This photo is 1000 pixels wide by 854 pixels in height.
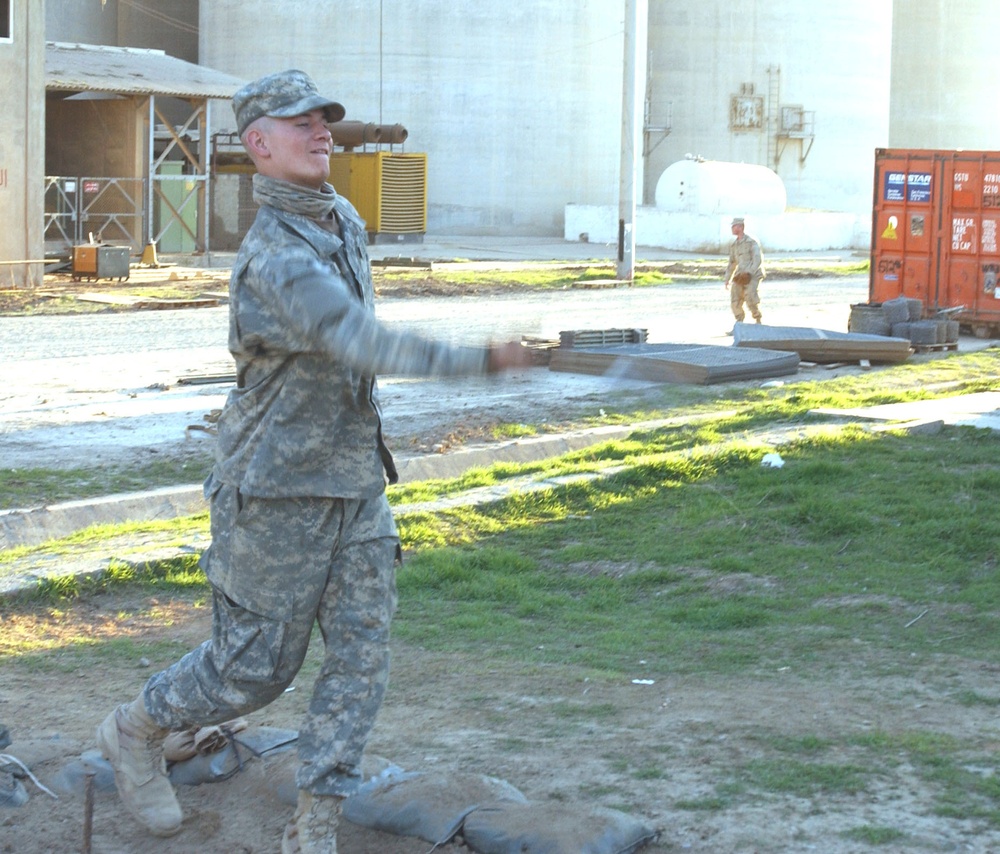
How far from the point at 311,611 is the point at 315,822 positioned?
514 mm

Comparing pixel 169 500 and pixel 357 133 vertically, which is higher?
pixel 357 133

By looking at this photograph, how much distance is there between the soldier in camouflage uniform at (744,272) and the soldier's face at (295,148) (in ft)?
55.0

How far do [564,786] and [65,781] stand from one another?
1467 mm

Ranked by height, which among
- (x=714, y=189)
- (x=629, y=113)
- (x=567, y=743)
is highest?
(x=629, y=113)

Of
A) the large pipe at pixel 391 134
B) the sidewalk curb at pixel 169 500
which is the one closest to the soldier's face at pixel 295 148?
the sidewalk curb at pixel 169 500

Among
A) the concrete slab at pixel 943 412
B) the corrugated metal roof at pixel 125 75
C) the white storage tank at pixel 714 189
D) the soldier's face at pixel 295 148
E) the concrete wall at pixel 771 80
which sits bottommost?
the concrete slab at pixel 943 412

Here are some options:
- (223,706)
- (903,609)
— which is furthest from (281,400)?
(903,609)

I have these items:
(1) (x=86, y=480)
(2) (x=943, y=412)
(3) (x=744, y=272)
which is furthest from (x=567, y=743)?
(3) (x=744, y=272)

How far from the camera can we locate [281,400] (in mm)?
3516

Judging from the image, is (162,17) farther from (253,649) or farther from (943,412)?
(253,649)

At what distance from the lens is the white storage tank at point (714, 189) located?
4197 cm

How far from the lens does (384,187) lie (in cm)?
3775

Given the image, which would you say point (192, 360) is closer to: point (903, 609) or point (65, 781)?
point (903, 609)

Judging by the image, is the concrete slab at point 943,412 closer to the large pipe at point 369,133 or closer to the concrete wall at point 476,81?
the large pipe at point 369,133
